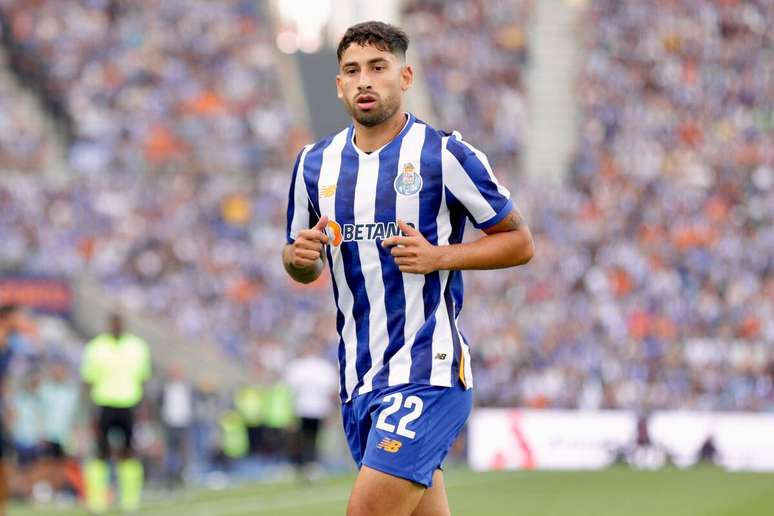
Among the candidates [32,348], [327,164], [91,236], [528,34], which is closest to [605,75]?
[528,34]

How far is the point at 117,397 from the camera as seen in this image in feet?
47.7

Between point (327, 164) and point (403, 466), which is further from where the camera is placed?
point (327, 164)

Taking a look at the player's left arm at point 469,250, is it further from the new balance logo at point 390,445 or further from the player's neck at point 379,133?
the new balance logo at point 390,445

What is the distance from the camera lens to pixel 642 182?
2995 centimetres

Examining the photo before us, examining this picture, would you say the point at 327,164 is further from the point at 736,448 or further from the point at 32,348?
the point at 736,448

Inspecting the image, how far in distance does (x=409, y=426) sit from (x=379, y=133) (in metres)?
1.09

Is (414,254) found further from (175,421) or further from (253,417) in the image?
(253,417)

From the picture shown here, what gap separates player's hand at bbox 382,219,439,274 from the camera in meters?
5.40

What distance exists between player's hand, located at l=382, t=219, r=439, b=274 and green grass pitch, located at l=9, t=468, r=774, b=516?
7735 mm

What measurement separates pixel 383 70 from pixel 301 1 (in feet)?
108

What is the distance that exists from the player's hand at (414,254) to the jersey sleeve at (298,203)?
519 mm

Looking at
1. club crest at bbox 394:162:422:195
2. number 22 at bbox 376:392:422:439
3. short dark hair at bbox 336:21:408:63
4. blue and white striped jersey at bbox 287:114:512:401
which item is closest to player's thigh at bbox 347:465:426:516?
number 22 at bbox 376:392:422:439

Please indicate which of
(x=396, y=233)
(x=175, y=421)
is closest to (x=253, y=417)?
(x=175, y=421)

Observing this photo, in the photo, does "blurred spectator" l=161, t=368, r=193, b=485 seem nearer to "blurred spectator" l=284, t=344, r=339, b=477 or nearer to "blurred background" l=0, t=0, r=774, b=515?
"blurred background" l=0, t=0, r=774, b=515
